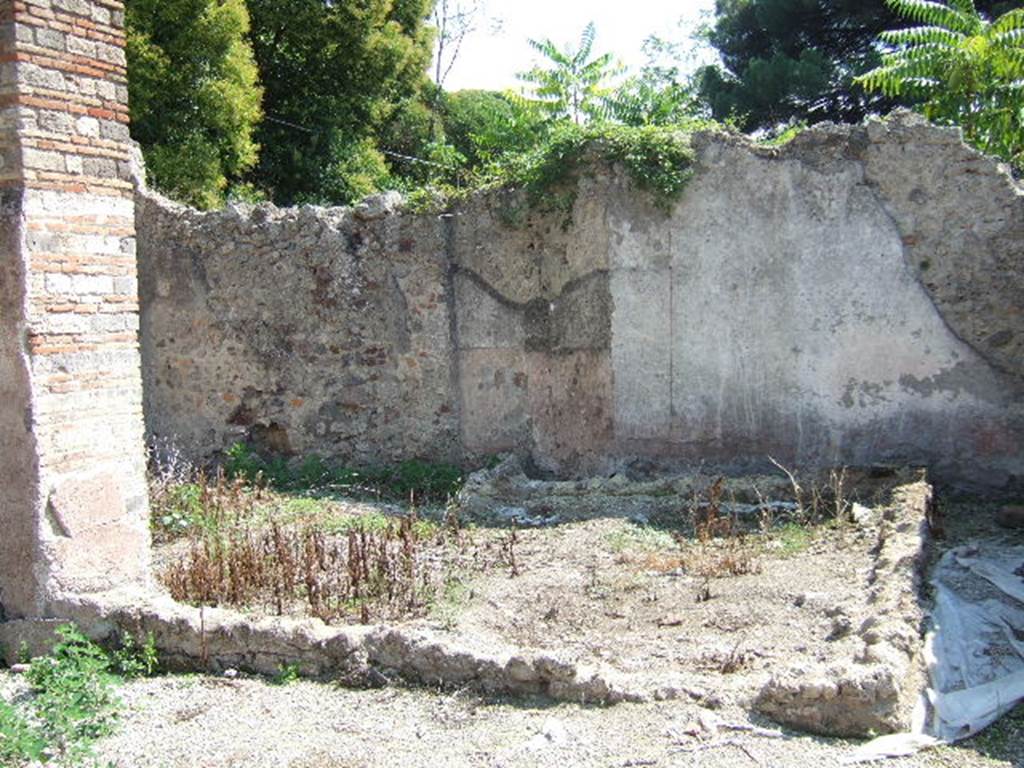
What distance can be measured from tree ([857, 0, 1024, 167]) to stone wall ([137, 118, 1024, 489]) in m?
2.75

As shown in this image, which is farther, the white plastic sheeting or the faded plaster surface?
the faded plaster surface

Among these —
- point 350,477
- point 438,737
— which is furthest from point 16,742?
point 350,477

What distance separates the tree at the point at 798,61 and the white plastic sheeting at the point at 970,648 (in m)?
12.9

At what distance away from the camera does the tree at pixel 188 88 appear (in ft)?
45.3

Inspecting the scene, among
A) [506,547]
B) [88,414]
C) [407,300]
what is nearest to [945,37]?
[407,300]

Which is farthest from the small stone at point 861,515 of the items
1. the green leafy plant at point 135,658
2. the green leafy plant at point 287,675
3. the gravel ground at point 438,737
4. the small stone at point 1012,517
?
the green leafy plant at point 135,658

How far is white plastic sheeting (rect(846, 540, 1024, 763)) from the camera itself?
13.5 feet

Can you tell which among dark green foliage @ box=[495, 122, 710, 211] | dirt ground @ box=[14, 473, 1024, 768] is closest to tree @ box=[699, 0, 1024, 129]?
dark green foliage @ box=[495, 122, 710, 211]

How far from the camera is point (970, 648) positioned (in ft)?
16.1

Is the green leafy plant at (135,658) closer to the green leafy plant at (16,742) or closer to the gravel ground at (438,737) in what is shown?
the gravel ground at (438,737)

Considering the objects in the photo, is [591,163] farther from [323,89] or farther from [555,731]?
[323,89]

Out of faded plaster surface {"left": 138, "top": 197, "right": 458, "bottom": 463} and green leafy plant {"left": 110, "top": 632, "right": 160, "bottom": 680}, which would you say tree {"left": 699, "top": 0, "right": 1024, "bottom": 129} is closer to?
faded plaster surface {"left": 138, "top": 197, "right": 458, "bottom": 463}

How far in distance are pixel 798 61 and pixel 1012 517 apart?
1295cm

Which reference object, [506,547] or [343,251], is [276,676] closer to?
[506,547]
